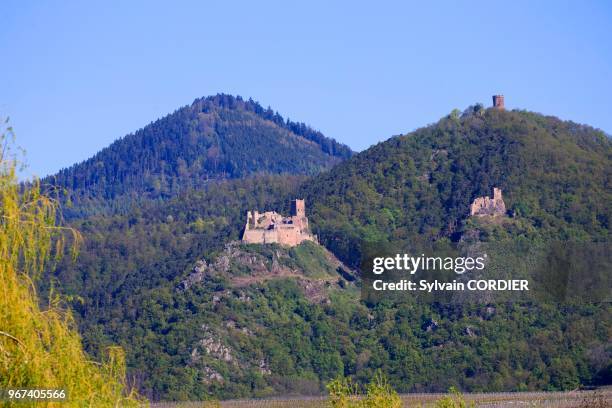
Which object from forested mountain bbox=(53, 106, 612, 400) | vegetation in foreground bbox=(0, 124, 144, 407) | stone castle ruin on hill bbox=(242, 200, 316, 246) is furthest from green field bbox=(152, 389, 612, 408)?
vegetation in foreground bbox=(0, 124, 144, 407)

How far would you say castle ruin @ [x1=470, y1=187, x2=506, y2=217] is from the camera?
4466 inches

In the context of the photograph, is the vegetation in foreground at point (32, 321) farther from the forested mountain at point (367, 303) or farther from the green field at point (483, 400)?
the forested mountain at point (367, 303)

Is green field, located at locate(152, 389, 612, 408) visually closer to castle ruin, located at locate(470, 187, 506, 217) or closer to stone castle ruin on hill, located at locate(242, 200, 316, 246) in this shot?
→ stone castle ruin on hill, located at locate(242, 200, 316, 246)

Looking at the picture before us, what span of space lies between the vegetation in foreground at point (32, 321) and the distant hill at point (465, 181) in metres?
90.6

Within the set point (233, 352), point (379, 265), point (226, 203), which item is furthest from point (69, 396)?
point (226, 203)

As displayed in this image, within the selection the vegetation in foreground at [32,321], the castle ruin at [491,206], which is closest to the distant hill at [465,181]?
the castle ruin at [491,206]

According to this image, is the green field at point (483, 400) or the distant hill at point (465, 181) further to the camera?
the distant hill at point (465, 181)

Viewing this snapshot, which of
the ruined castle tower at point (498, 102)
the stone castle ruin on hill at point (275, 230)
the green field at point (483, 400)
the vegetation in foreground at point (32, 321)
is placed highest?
the ruined castle tower at point (498, 102)

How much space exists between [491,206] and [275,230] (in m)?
16.6

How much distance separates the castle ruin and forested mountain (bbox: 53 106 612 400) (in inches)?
44.0

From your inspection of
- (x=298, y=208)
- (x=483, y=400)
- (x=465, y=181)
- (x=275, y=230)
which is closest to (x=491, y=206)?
(x=465, y=181)

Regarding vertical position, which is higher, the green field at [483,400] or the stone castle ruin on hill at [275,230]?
the stone castle ruin on hill at [275,230]

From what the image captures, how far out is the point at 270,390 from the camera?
9212 cm

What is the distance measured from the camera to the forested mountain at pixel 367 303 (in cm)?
9356
